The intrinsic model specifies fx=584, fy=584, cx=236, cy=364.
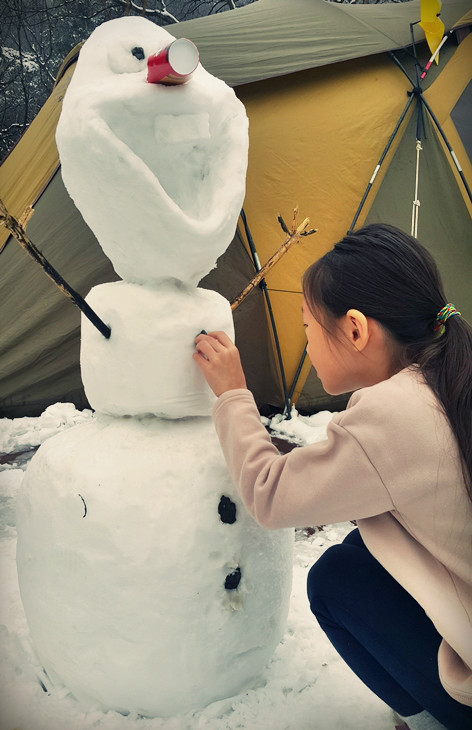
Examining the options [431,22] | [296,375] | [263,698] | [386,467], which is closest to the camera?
[386,467]

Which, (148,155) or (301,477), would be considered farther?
(148,155)

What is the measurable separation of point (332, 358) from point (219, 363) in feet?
0.54

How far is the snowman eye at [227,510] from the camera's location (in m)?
0.87

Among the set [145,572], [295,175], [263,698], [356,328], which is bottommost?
[295,175]

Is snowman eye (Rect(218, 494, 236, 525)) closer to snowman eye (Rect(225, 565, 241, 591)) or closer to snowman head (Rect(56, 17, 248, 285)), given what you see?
snowman eye (Rect(225, 565, 241, 591))

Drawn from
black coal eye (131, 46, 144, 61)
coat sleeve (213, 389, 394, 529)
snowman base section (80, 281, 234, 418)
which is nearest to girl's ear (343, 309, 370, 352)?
coat sleeve (213, 389, 394, 529)

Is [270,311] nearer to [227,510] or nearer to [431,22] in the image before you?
[431,22]

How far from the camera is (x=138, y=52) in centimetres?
83

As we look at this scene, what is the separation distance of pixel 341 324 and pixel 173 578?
0.43 meters

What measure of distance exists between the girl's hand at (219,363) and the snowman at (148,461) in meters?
0.02

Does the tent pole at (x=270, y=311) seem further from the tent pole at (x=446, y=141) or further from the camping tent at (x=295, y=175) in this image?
the tent pole at (x=446, y=141)

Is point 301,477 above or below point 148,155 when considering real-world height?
below

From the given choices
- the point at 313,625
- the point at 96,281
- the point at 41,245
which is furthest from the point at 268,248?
the point at 313,625

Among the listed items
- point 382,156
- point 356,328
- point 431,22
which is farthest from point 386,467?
point 431,22
